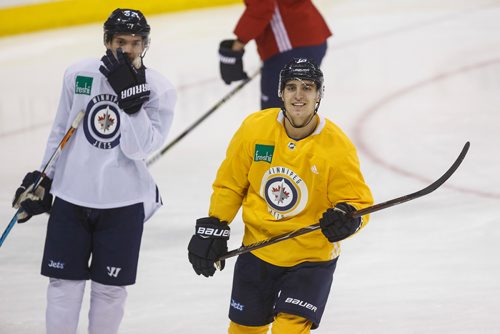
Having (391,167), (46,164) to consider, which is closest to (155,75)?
(46,164)

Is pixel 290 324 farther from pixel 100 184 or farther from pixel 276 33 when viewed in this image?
pixel 276 33

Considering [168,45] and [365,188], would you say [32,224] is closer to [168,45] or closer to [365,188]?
[365,188]

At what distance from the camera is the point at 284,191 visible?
286 centimetres

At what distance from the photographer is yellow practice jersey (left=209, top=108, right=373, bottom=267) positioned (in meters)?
2.84

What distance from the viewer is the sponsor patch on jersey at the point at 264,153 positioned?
288cm

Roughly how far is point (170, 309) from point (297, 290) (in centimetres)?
108

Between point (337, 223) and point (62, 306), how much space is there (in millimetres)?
892

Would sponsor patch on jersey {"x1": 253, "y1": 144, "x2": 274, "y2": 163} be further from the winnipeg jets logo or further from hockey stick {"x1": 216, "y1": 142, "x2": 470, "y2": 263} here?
hockey stick {"x1": 216, "y1": 142, "x2": 470, "y2": 263}

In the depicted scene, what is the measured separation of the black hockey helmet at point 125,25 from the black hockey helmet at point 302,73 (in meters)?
0.45

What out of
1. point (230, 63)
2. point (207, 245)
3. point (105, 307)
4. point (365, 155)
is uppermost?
point (230, 63)

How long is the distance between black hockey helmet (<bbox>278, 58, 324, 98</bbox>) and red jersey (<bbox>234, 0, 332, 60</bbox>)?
5.97 feet

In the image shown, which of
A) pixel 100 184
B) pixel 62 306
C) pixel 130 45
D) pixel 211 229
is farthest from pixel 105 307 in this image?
pixel 130 45

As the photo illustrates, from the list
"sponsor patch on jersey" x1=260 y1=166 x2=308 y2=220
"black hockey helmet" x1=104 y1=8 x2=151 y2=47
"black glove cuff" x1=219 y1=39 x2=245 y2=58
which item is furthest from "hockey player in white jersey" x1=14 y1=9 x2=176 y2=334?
"black glove cuff" x1=219 y1=39 x2=245 y2=58

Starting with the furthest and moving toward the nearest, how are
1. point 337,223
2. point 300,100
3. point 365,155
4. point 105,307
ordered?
1. point 365,155
2. point 105,307
3. point 300,100
4. point 337,223
